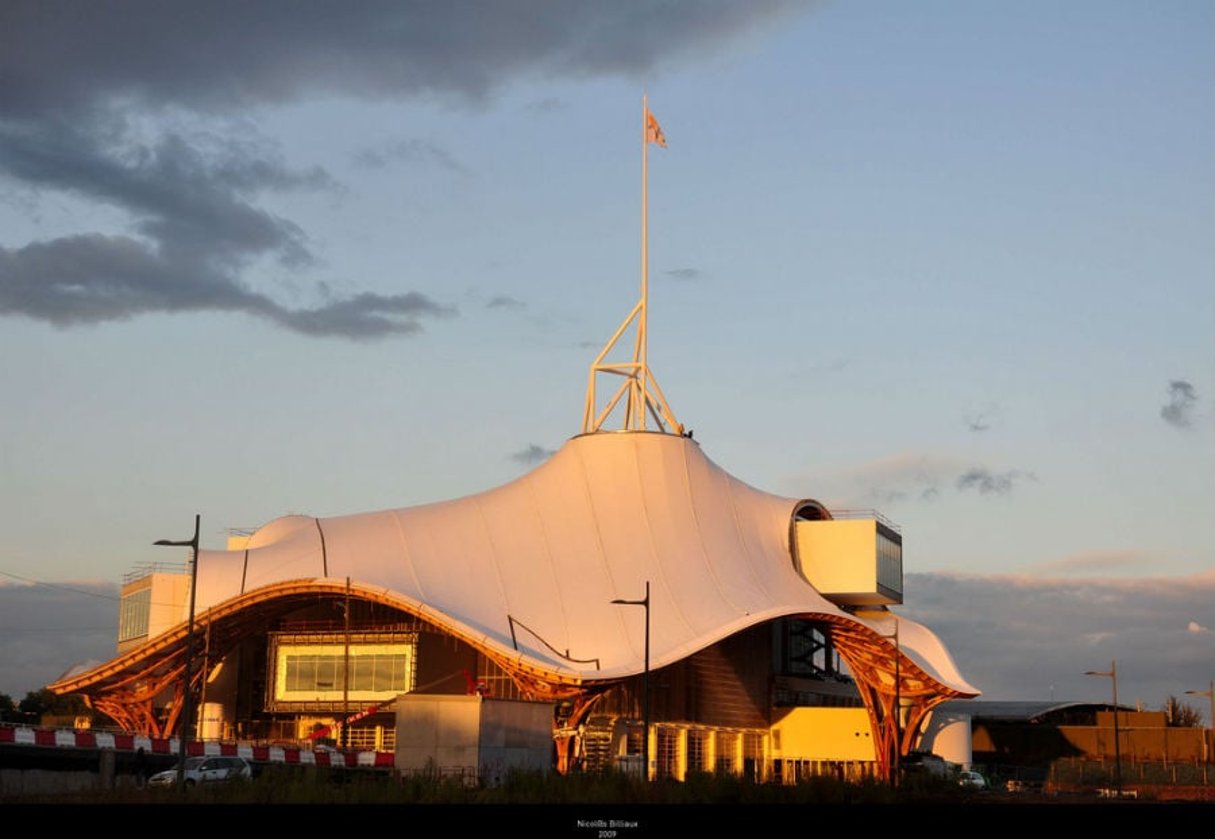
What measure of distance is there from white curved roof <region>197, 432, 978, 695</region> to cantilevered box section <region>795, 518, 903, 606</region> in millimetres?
2104

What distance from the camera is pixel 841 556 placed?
95438 mm

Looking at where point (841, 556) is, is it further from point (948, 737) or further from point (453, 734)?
point (453, 734)

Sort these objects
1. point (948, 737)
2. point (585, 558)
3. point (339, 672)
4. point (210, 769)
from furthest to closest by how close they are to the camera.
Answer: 1. point (948, 737)
2. point (339, 672)
3. point (585, 558)
4. point (210, 769)

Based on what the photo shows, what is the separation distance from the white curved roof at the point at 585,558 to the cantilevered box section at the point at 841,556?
2.10m

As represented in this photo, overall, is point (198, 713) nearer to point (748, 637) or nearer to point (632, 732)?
point (632, 732)

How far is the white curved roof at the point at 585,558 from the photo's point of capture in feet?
265

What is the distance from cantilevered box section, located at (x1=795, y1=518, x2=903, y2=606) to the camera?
95.0 metres

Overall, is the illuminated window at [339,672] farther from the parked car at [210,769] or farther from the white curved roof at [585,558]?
the parked car at [210,769]

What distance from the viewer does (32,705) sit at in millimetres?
168375

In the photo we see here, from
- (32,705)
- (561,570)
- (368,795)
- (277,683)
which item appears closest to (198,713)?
(277,683)

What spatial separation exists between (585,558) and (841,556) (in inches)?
656

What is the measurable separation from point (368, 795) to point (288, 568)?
4618cm

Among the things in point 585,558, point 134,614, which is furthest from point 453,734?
point 134,614

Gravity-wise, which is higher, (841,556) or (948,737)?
(841,556)
